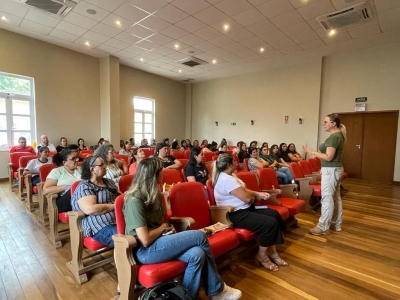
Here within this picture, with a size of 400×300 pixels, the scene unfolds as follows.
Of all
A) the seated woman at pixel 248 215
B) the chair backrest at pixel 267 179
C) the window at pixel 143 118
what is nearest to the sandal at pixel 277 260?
the seated woman at pixel 248 215

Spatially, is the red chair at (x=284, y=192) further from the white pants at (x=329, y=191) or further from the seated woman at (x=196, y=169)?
the seated woman at (x=196, y=169)

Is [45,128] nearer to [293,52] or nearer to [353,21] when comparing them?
[293,52]

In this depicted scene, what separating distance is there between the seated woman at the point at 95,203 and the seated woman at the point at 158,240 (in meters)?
0.52

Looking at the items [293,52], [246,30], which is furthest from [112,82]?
[293,52]

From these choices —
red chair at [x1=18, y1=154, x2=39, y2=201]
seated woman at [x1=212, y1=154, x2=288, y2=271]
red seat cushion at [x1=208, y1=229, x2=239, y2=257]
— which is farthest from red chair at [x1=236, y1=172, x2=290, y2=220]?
red chair at [x1=18, y1=154, x2=39, y2=201]

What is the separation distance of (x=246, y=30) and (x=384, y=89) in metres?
4.68

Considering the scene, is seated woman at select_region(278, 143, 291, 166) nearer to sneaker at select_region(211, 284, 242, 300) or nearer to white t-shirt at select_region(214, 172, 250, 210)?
white t-shirt at select_region(214, 172, 250, 210)

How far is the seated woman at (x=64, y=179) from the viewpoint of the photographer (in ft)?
8.41

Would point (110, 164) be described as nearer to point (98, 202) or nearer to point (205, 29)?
point (98, 202)

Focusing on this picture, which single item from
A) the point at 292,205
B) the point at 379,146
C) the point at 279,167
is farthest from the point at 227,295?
the point at 379,146

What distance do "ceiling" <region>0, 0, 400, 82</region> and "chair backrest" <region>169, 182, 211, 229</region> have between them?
154 inches

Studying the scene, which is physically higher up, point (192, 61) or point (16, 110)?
point (192, 61)

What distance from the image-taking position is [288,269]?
91.4 inches

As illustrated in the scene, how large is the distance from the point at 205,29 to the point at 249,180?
4.31 meters
